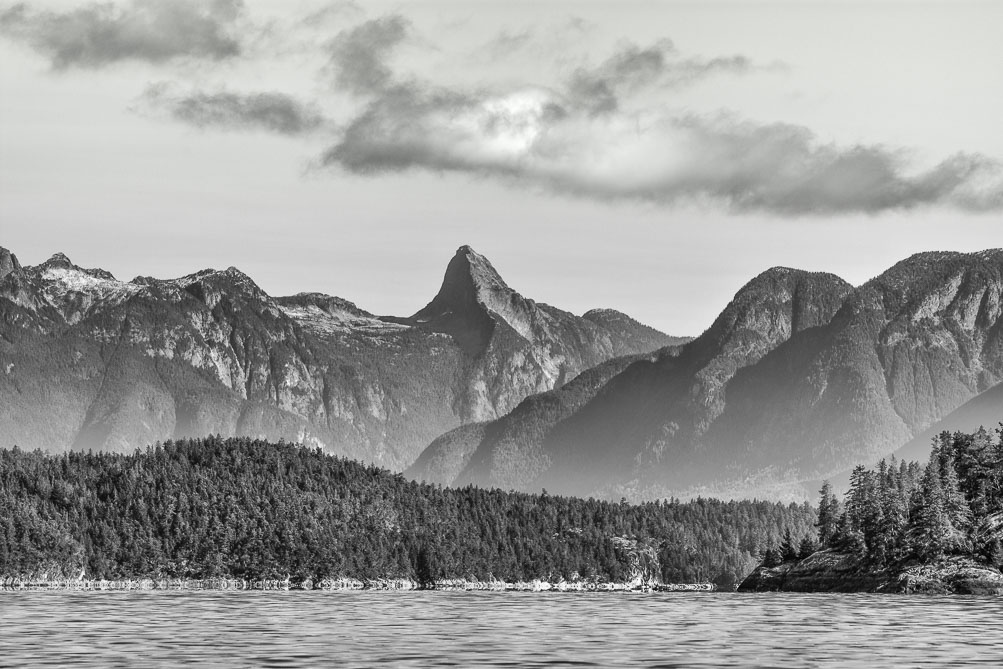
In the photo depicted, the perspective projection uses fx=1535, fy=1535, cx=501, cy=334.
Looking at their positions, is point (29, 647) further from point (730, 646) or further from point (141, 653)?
point (730, 646)

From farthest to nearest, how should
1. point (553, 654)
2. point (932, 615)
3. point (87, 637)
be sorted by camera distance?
point (932, 615)
point (87, 637)
point (553, 654)

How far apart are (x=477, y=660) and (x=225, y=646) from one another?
28.1 m

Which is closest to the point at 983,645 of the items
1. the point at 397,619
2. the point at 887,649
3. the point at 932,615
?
the point at 887,649

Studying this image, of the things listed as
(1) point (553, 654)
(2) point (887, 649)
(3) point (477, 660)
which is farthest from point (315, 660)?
(2) point (887, 649)

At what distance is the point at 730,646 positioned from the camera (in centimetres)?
14388

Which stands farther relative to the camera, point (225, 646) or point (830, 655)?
point (225, 646)

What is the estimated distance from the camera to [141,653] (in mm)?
132250

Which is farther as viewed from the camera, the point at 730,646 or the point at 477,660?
the point at 730,646

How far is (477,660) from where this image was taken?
4983 inches

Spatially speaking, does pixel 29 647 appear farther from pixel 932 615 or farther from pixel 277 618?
pixel 932 615

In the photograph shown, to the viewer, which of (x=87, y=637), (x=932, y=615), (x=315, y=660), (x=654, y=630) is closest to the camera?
(x=315, y=660)

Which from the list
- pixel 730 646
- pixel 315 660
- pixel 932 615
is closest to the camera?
pixel 315 660

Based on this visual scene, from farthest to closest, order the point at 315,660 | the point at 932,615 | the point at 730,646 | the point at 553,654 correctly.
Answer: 1. the point at 932,615
2. the point at 730,646
3. the point at 553,654
4. the point at 315,660

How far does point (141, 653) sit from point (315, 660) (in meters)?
16.7
